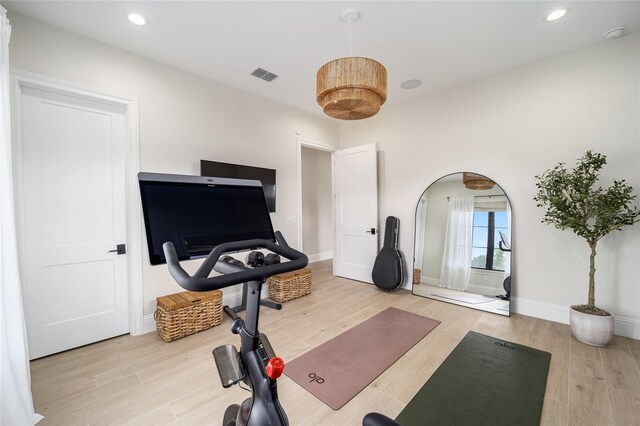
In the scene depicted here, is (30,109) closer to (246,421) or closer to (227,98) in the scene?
(227,98)

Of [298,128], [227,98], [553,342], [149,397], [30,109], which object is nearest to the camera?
[149,397]

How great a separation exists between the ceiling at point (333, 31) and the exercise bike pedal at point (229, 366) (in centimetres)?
247

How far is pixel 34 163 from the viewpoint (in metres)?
2.27

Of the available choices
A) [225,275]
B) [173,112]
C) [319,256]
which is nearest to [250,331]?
[225,275]

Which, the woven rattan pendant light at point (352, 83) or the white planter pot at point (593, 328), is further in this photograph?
the white planter pot at point (593, 328)

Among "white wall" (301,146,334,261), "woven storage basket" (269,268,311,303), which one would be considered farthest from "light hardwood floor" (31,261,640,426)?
"white wall" (301,146,334,261)

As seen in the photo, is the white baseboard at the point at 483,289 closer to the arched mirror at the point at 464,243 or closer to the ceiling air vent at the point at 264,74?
the arched mirror at the point at 464,243

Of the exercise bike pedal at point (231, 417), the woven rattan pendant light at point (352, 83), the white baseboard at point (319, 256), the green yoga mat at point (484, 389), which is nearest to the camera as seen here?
the exercise bike pedal at point (231, 417)

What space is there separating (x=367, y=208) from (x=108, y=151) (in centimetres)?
345

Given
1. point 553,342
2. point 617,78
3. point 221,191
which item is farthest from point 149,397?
point 617,78

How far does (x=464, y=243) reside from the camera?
3531 mm

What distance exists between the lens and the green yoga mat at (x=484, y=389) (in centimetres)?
164

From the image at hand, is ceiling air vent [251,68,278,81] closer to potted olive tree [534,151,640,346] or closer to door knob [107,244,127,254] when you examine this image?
door knob [107,244,127,254]

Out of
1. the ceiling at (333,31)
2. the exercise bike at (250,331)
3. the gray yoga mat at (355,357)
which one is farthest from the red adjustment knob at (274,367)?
the ceiling at (333,31)
